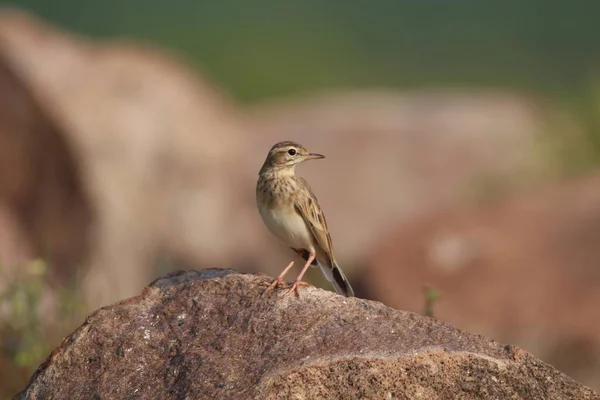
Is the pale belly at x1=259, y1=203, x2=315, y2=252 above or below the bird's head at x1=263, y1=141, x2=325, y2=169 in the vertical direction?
below

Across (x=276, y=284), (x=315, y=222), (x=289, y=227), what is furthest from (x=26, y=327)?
(x=276, y=284)

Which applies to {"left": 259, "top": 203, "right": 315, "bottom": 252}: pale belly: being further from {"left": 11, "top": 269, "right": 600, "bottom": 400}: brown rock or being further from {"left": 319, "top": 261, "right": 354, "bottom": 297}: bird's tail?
{"left": 11, "top": 269, "right": 600, "bottom": 400}: brown rock

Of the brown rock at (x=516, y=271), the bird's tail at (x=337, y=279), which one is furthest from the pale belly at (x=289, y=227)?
the brown rock at (x=516, y=271)

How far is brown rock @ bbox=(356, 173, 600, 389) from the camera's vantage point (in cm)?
1150

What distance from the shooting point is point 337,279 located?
809 centimetres

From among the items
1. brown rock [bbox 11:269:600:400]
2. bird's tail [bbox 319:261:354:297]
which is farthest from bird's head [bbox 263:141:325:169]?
brown rock [bbox 11:269:600:400]

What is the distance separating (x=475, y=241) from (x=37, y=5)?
24458 mm

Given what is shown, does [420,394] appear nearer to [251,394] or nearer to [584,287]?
[251,394]

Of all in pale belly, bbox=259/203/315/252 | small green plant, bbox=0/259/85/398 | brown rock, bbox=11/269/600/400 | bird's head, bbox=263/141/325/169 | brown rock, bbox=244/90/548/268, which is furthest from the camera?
brown rock, bbox=244/90/548/268

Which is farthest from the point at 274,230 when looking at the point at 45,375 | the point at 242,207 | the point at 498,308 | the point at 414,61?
the point at 414,61

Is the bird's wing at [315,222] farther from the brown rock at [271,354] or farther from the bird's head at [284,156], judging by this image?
the brown rock at [271,354]

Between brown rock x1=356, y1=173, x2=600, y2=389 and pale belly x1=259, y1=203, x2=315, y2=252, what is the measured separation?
3906 mm

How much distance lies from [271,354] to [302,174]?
35.6 feet

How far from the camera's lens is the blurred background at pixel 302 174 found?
1188 cm
